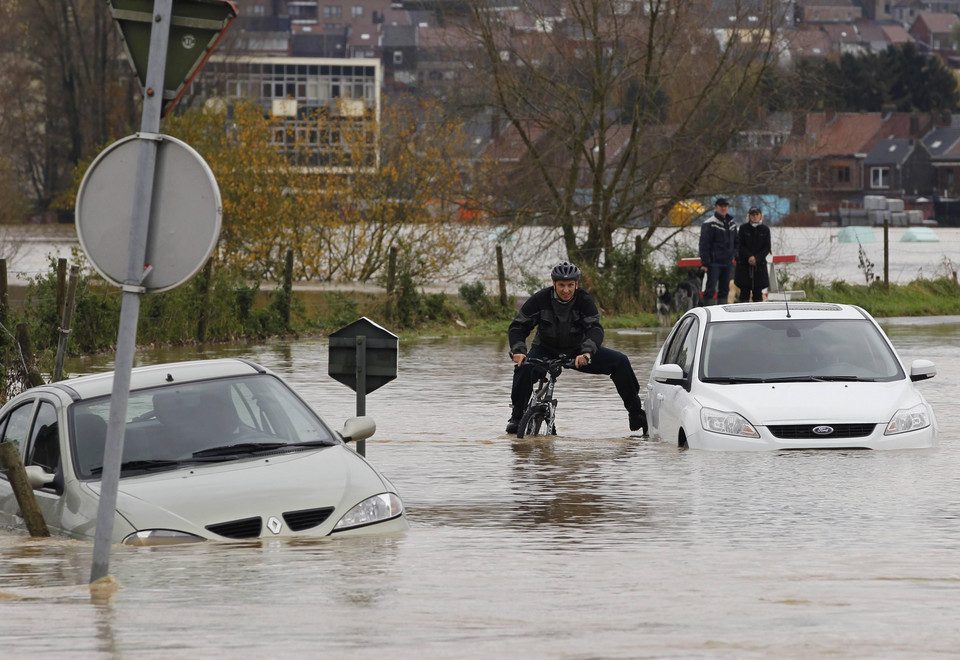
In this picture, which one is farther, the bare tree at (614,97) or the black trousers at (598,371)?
the bare tree at (614,97)

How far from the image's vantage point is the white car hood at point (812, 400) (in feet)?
42.5

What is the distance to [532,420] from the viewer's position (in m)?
14.8

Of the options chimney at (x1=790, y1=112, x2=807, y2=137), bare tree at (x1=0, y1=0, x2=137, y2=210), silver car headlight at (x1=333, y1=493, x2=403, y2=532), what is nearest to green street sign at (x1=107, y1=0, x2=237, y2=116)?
silver car headlight at (x1=333, y1=493, x2=403, y2=532)

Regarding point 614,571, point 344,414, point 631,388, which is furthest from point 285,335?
point 614,571

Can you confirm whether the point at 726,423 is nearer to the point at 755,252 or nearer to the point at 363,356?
the point at 363,356

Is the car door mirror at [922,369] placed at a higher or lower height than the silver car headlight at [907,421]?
higher

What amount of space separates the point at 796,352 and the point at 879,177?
156 meters

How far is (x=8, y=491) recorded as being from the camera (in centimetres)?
1038

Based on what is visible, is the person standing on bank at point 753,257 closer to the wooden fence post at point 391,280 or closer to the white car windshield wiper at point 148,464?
the wooden fence post at point 391,280

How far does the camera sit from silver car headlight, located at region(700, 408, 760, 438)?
13.0m

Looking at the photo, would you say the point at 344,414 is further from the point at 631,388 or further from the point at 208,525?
the point at 208,525


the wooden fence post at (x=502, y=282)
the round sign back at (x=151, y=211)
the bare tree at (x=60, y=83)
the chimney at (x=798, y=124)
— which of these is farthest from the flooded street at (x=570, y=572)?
the bare tree at (x=60, y=83)

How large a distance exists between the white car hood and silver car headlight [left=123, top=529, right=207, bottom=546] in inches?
217

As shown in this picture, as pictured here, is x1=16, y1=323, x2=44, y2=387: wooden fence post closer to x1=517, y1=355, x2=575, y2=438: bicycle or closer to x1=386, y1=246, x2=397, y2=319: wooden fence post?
x1=517, y1=355, x2=575, y2=438: bicycle
